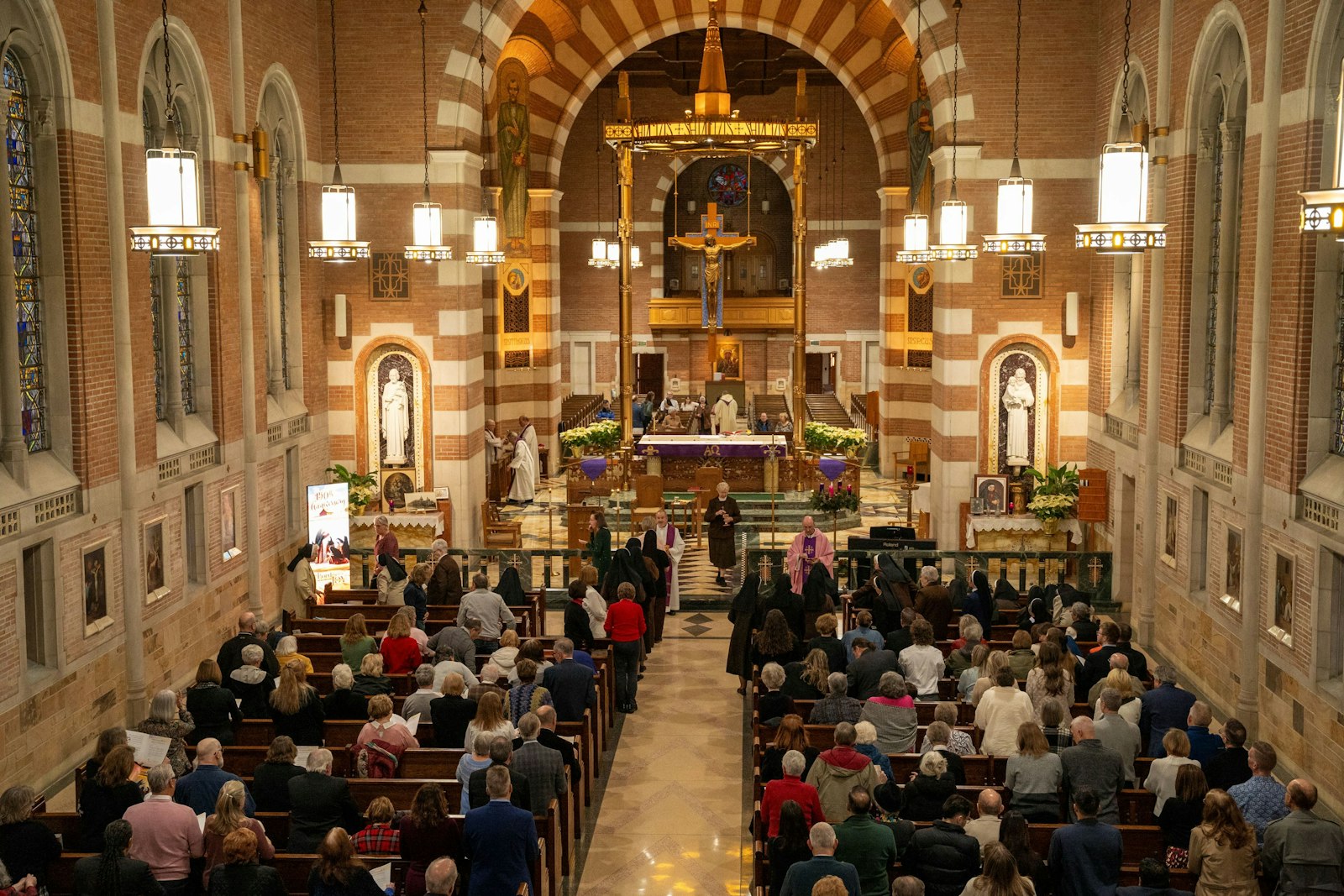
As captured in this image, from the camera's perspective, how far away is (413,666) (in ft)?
41.2

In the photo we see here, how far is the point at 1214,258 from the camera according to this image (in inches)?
636

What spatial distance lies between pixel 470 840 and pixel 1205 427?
1072cm

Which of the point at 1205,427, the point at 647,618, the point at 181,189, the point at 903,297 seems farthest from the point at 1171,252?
the point at 903,297

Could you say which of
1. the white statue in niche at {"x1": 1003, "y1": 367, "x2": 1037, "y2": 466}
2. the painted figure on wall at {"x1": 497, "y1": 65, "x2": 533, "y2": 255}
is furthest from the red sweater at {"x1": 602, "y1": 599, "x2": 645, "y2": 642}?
the painted figure on wall at {"x1": 497, "y1": 65, "x2": 533, "y2": 255}

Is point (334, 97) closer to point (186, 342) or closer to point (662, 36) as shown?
point (186, 342)

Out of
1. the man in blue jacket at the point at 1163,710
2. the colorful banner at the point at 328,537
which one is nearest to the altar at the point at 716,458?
the colorful banner at the point at 328,537

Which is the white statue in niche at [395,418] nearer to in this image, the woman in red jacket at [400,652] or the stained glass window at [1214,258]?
the woman in red jacket at [400,652]

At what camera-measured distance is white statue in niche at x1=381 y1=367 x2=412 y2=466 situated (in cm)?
2166

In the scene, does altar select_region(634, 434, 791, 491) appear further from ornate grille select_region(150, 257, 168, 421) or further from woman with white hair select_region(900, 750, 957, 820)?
woman with white hair select_region(900, 750, 957, 820)

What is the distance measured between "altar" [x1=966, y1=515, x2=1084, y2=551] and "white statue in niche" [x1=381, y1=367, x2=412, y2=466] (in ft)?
29.2

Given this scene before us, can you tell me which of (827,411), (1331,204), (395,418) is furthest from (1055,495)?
(827,411)

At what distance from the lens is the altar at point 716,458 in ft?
81.6

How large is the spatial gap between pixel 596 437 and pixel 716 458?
2691 mm

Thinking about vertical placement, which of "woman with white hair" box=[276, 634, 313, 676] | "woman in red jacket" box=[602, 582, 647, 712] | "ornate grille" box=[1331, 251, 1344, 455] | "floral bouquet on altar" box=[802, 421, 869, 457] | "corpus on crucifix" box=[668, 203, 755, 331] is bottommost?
"woman in red jacket" box=[602, 582, 647, 712]
